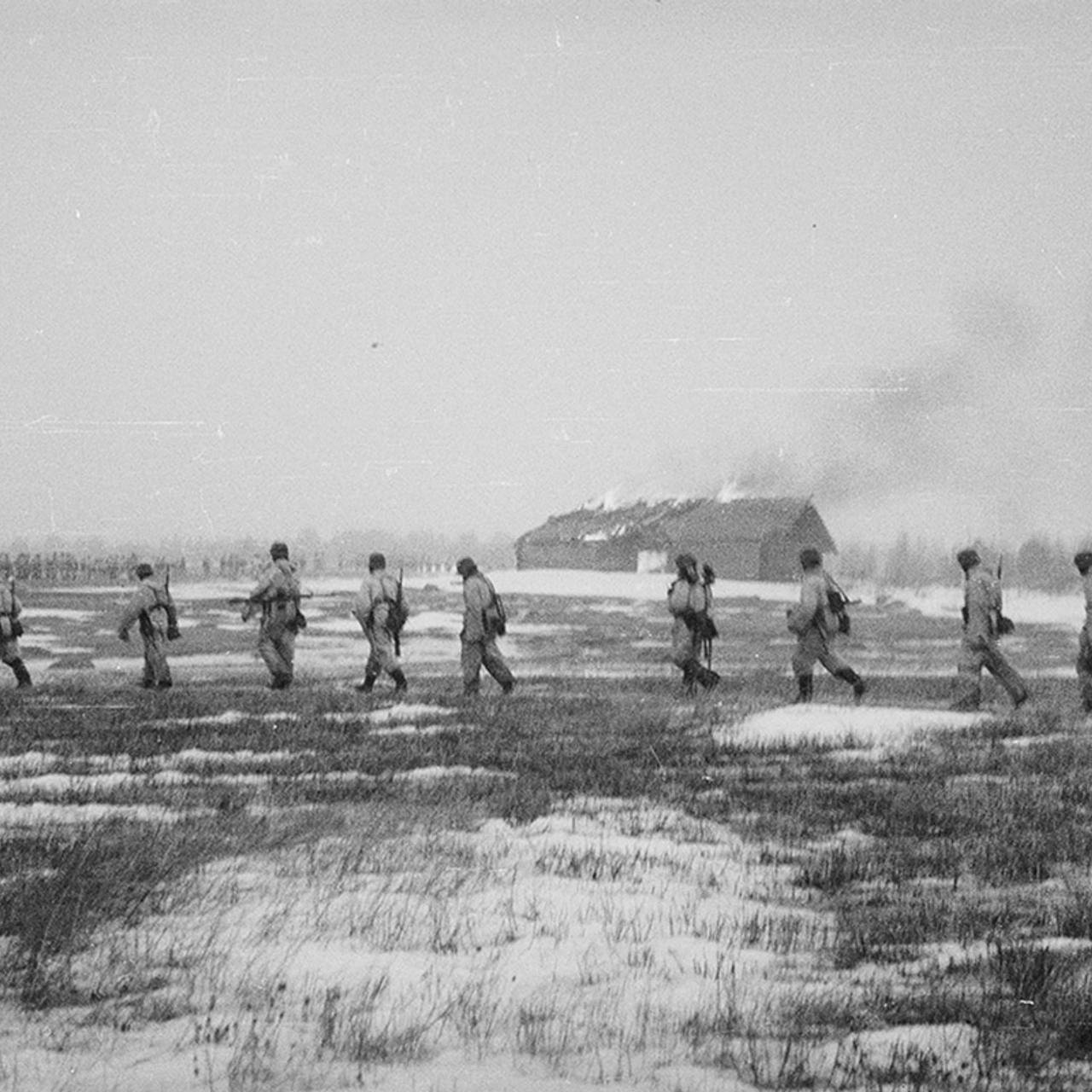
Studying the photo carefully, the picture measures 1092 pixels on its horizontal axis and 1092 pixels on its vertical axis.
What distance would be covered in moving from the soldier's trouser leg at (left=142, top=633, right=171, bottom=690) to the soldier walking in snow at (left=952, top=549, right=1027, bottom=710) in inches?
387

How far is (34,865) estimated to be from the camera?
5.92 meters

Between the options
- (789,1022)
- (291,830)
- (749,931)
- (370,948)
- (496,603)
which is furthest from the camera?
(496,603)

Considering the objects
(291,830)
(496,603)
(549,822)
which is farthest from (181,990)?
(496,603)

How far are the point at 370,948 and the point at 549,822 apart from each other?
8.64 ft

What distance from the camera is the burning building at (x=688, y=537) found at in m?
62.8

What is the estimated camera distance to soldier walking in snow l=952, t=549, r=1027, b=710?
46.1 feet

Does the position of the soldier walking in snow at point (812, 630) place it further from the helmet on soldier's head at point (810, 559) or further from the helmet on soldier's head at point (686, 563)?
the helmet on soldier's head at point (686, 563)

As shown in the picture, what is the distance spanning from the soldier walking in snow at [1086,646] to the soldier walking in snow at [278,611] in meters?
9.06

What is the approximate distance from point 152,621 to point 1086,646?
37.0 feet

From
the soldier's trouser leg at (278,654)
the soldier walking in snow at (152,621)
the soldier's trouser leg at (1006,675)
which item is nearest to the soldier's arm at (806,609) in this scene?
the soldier's trouser leg at (1006,675)

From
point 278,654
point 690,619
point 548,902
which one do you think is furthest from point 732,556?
point 548,902

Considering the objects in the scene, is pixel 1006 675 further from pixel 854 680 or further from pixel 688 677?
pixel 688 677

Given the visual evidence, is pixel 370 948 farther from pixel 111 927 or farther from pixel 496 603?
pixel 496 603

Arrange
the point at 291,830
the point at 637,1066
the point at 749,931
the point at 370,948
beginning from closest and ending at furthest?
the point at 637,1066
the point at 370,948
the point at 749,931
the point at 291,830
